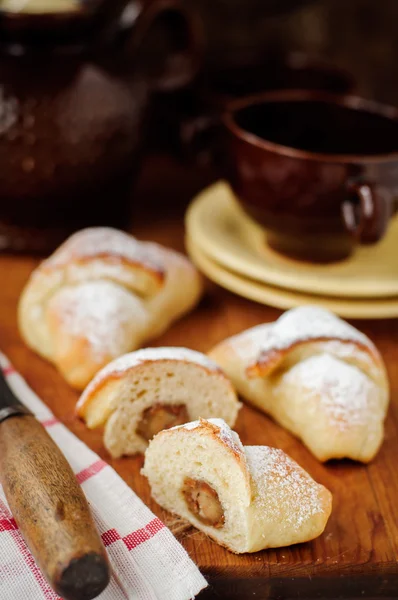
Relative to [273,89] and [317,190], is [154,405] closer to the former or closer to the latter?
[317,190]

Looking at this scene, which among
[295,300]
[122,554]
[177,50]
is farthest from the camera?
[177,50]

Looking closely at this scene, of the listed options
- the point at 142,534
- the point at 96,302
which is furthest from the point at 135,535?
the point at 96,302

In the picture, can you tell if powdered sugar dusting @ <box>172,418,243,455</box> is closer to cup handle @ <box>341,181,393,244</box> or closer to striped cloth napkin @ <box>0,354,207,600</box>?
striped cloth napkin @ <box>0,354,207,600</box>

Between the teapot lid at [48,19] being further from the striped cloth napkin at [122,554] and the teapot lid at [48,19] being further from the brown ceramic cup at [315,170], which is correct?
the striped cloth napkin at [122,554]

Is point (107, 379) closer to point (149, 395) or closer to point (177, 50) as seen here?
point (149, 395)

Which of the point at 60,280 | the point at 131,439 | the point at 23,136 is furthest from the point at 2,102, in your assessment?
the point at 131,439

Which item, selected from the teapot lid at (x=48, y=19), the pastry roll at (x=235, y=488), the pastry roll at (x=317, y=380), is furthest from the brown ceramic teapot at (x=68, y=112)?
the pastry roll at (x=235, y=488)

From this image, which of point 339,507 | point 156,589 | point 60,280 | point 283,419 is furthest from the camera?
point 60,280
